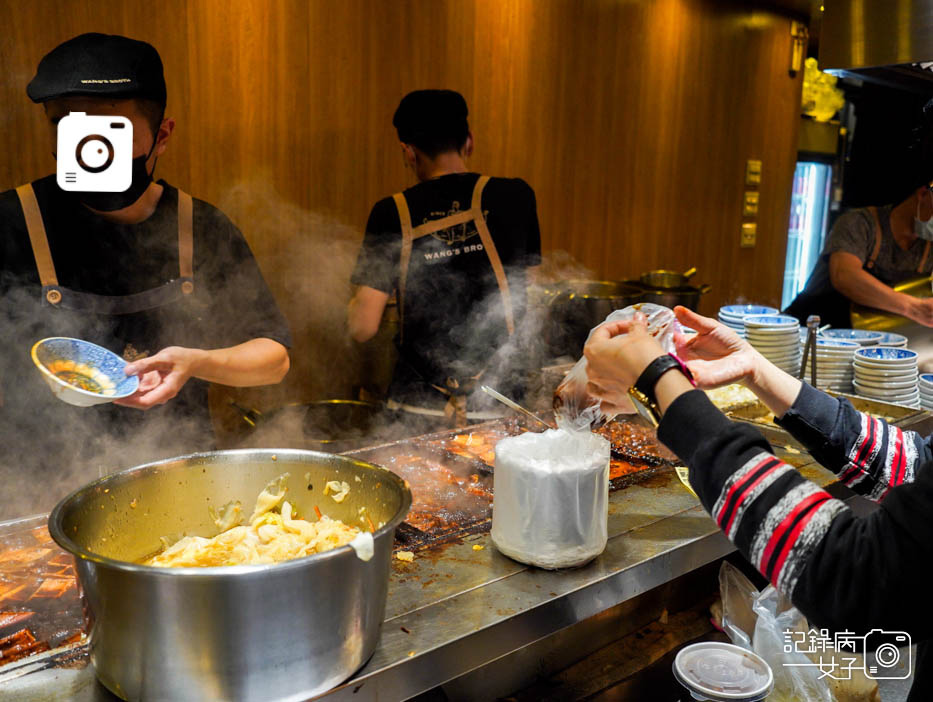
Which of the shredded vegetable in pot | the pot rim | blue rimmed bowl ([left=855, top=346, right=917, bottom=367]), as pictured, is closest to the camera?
the pot rim

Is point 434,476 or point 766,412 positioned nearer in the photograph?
point 434,476

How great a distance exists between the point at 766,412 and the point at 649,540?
4.56ft

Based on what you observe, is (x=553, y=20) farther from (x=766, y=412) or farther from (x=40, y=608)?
(x=40, y=608)

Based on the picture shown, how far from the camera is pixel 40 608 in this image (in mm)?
1464

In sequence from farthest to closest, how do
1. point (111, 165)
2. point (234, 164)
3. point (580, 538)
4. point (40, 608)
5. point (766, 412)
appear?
point (234, 164) → point (766, 412) → point (111, 165) → point (580, 538) → point (40, 608)

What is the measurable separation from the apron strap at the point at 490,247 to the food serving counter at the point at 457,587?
4.53ft

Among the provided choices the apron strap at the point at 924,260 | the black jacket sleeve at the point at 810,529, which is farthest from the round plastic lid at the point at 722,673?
the apron strap at the point at 924,260

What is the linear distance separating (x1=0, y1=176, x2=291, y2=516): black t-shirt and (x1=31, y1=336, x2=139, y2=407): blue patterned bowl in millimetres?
691

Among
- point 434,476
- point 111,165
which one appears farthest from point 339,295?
point 434,476

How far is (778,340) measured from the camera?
3430mm

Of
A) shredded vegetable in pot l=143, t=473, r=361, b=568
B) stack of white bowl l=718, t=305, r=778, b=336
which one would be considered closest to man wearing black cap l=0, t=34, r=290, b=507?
shredded vegetable in pot l=143, t=473, r=361, b=568

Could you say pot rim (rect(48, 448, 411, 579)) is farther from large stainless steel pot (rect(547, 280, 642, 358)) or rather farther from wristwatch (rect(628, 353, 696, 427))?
large stainless steel pot (rect(547, 280, 642, 358))

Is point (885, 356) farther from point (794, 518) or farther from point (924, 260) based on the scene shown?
point (794, 518)

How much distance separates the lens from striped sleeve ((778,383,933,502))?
1.75 m
